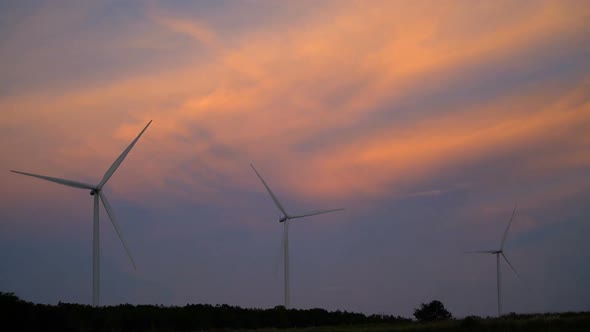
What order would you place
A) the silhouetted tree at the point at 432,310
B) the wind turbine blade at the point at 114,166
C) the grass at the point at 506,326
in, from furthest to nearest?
1. the silhouetted tree at the point at 432,310
2. the wind turbine blade at the point at 114,166
3. the grass at the point at 506,326

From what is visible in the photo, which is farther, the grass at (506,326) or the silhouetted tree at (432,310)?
the silhouetted tree at (432,310)

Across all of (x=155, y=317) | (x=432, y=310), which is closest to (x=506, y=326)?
(x=155, y=317)

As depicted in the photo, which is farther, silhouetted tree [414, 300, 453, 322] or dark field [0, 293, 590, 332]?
silhouetted tree [414, 300, 453, 322]

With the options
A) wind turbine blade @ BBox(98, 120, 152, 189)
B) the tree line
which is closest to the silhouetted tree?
the tree line

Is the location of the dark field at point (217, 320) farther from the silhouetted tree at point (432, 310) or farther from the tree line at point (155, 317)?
the silhouetted tree at point (432, 310)

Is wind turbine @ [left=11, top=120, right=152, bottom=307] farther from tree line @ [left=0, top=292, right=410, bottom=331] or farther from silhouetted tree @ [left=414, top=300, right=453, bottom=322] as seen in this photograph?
silhouetted tree @ [left=414, top=300, right=453, bottom=322]

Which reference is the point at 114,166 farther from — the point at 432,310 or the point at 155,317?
the point at 432,310

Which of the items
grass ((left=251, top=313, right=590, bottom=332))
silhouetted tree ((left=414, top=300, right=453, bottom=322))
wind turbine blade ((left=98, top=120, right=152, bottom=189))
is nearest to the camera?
grass ((left=251, top=313, right=590, bottom=332))

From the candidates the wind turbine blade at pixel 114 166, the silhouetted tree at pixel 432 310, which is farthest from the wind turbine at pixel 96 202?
the silhouetted tree at pixel 432 310

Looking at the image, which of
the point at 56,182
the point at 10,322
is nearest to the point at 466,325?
the point at 10,322

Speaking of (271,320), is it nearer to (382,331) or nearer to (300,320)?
(300,320)

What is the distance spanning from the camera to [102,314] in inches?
3184

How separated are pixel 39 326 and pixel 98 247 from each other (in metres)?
17.8

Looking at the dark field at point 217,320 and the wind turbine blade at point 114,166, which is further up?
the wind turbine blade at point 114,166
